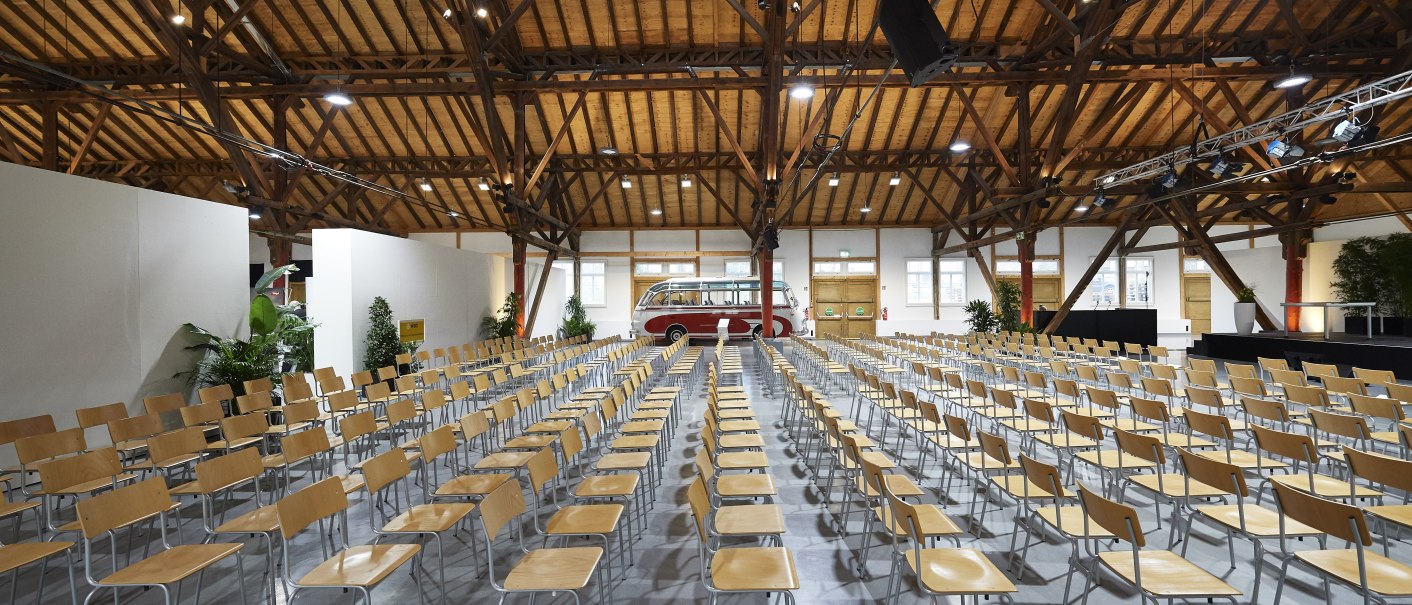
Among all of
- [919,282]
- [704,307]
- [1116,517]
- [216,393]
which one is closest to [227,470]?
[216,393]

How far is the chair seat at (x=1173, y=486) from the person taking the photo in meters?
3.44

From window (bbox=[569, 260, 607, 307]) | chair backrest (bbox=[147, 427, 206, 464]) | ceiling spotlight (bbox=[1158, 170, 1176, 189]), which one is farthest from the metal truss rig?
window (bbox=[569, 260, 607, 307])

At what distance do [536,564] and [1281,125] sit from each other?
13.4 meters

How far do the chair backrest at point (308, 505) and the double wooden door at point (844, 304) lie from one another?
805 inches

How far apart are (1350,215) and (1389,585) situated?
2270cm

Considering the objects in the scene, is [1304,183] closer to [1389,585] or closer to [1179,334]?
[1179,334]

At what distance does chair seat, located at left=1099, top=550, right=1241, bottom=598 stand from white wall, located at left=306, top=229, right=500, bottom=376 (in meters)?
11.0

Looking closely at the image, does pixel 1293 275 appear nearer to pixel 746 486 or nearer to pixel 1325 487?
pixel 1325 487

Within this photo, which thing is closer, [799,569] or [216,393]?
[799,569]

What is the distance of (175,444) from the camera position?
14.2 feet

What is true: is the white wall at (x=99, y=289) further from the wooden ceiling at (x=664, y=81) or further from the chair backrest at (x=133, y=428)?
the wooden ceiling at (x=664, y=81)

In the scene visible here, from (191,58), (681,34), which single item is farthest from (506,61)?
(191,58)

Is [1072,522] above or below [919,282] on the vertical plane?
below

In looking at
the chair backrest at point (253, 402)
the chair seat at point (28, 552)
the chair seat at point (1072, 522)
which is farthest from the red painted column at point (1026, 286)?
the chair seat at point (28, 552)
